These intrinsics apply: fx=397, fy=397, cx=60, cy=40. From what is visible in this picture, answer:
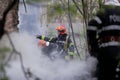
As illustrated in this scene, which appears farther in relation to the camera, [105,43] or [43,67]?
[105,43]

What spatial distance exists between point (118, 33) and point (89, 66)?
1.98ft

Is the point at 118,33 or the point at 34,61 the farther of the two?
the point at 118,33

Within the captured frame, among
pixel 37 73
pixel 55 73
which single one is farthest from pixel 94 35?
pixel 37 73

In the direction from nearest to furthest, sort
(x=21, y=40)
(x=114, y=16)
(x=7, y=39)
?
(x=7, y=39)
(x=21, y=40)
(x=114, y=16)

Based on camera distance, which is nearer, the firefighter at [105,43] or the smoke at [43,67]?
the smoke at [43,67]

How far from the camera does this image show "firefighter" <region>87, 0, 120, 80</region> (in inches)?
192

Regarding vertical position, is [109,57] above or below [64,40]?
above

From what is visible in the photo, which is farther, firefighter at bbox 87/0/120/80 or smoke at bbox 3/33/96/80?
firefighter at bbox 87/0/120/80

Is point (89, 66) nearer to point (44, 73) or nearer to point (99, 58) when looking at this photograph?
point (99, 58)

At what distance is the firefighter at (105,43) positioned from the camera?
4.88 m

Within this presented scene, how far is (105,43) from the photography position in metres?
5.00

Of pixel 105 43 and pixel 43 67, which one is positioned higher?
pixel 105 43

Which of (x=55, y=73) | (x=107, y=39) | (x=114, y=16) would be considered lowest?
(x=55, y=73)

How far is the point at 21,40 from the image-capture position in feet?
11.7
